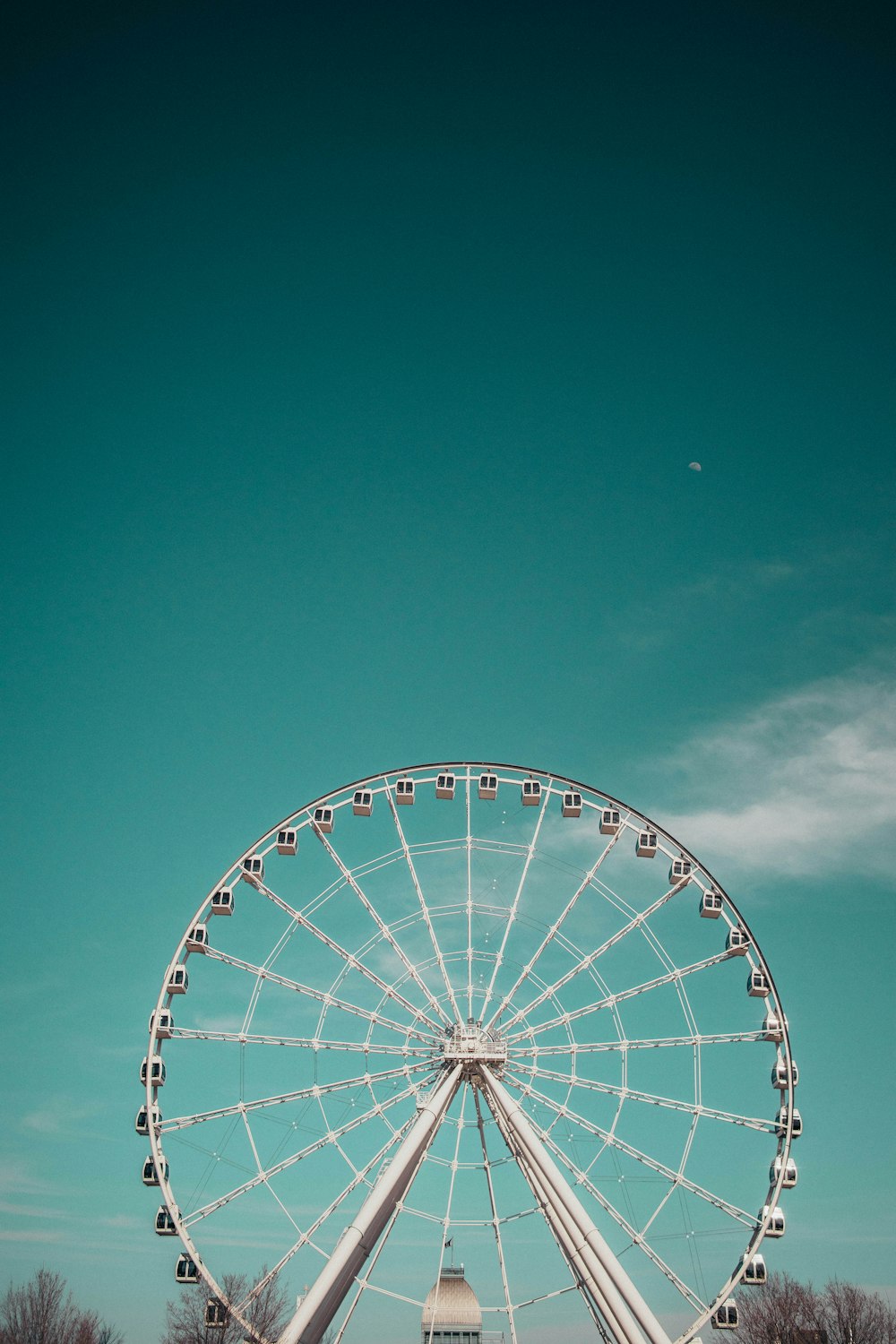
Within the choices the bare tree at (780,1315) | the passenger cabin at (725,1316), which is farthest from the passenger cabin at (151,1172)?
the bare tree at (780,1315)

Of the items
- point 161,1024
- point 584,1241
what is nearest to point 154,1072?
point 161,1024

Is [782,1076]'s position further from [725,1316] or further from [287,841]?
[287,841]

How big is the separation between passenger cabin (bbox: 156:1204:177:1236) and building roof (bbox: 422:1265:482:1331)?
46.6 metres

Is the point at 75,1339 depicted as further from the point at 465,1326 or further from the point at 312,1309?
the point at 312,1309

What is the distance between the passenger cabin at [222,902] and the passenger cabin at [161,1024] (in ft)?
12.0

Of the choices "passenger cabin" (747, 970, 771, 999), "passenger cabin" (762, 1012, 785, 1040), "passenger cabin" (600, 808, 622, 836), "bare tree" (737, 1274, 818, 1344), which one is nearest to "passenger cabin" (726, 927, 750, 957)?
"passenger cabin" (747, 970, 771, 999)

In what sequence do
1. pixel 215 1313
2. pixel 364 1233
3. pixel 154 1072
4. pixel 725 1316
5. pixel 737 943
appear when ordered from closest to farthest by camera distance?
pixel 364 1233, pixel 215 1313, pixel 725 1316, pixel 154 1072, pixel 737 943

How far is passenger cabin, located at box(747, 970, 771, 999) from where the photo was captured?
39312 mm

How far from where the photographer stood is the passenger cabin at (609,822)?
4209cm

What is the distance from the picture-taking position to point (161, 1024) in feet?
123

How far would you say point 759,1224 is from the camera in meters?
36.0

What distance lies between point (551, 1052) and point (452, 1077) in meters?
3.51

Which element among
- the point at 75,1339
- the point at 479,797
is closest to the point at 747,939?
the point at 479,797

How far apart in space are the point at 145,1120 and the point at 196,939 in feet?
19.4
